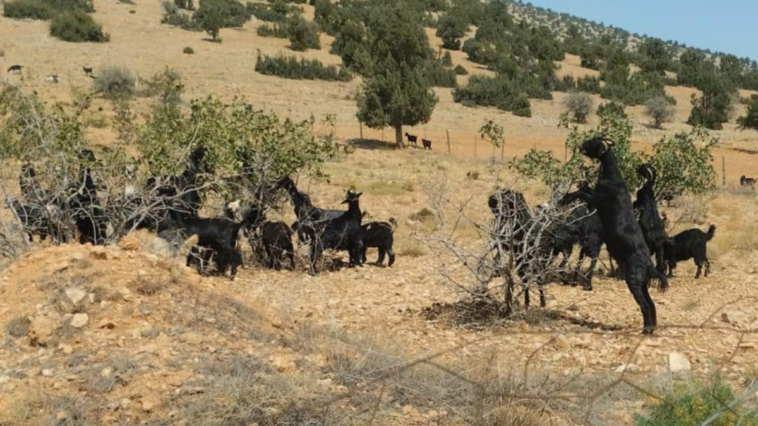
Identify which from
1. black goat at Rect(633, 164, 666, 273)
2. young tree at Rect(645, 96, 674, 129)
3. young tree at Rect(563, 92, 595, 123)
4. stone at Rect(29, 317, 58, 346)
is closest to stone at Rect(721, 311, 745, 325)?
black goat at Rect(633, 164, 666, 273)

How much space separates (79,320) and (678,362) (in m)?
5.34

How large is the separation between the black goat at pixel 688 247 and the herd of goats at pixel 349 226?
0.02 meters

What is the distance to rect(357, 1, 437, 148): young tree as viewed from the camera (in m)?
30.1

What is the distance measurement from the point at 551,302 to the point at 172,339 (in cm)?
539

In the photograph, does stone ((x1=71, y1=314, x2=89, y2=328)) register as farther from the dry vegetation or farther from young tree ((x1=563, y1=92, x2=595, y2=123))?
young tree ((x1=563, y1=92, x2=595, y2=123))

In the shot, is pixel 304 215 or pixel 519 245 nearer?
pixel 519 245

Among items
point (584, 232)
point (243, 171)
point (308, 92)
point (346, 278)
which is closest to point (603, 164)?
point (584, 232)

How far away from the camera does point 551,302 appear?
9523 millimetres

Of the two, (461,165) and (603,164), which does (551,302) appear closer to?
(603,164)

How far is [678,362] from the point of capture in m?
6.80

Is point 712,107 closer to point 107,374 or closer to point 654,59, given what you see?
point 654,59

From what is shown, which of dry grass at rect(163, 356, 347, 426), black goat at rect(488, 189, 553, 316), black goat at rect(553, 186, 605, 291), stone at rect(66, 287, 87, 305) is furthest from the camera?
black goat at rect(553, 186, 605, 291)

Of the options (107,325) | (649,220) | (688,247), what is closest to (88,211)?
(107,325)

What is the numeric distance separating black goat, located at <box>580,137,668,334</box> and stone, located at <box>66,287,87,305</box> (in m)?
5.56
